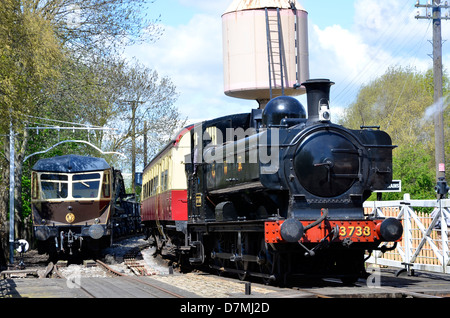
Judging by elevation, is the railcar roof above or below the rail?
above

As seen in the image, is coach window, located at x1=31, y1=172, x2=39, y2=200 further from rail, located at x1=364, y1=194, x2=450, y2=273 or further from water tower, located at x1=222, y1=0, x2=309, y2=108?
rail, located at x1=364, y1=194, x2=450, y2=273

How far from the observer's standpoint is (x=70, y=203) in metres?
21.5

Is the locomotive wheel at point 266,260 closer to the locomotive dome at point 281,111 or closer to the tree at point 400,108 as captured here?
the locomotive dome at point 281,111

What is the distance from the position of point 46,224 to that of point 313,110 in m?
12.1

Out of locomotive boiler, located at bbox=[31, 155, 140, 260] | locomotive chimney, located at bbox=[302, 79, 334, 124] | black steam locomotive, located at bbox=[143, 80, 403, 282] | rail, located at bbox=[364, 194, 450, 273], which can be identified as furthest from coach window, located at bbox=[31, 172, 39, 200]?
locomotive chimney, located at bbox=[302, 79, 334, 124]

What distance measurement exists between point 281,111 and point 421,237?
4.83 m

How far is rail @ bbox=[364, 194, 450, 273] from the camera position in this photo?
1337cm

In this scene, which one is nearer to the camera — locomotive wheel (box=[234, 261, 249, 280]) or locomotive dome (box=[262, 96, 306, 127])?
locomotive dome (box=[262, 96, 306, 127])

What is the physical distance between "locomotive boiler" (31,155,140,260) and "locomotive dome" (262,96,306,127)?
10.1 metres

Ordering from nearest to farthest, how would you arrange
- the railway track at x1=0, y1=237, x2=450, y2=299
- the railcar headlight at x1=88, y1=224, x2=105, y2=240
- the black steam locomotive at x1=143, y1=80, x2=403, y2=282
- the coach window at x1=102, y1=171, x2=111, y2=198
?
the railway track at x1=0, y1=237, x2=450, y2=299, the black steam locomotive at x1=143, y1=80, x2=403, y2=282, the railcar headlight at x1=88, y1=224, x2=105, y2=240, the coach window at x1=102, y1=171, x2=111, y2=198

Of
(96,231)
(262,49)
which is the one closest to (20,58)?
(96,231)

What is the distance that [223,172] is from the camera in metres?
13.7
